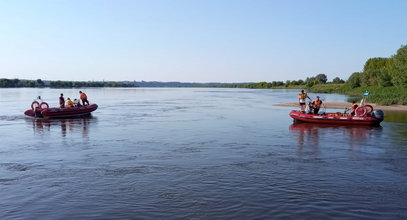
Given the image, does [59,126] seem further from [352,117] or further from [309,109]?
[352,117]

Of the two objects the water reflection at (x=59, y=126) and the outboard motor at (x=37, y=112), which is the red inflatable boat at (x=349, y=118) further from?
the outboard motor at (x=37, y=112)

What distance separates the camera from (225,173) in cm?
1078

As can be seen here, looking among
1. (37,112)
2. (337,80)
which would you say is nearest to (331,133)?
(37,112)

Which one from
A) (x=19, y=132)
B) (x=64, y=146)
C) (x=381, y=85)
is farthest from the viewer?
(x=381, y=85)

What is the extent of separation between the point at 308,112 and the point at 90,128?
13.8 m

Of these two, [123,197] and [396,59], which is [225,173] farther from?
[396,59]

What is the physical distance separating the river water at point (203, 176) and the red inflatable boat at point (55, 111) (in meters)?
7.35

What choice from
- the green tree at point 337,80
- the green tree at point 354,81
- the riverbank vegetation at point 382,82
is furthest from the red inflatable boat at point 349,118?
the green tree at point 337,80

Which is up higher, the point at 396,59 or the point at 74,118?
the point at 396,59

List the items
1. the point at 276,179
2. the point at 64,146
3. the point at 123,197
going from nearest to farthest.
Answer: the point at 123,197 < the point at 276,179 < the point at 64,146

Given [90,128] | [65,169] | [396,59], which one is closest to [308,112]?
[90,128]

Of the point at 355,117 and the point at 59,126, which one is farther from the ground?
the point at 355,117

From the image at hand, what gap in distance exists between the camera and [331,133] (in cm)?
1961

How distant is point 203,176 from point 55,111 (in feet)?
63.8
